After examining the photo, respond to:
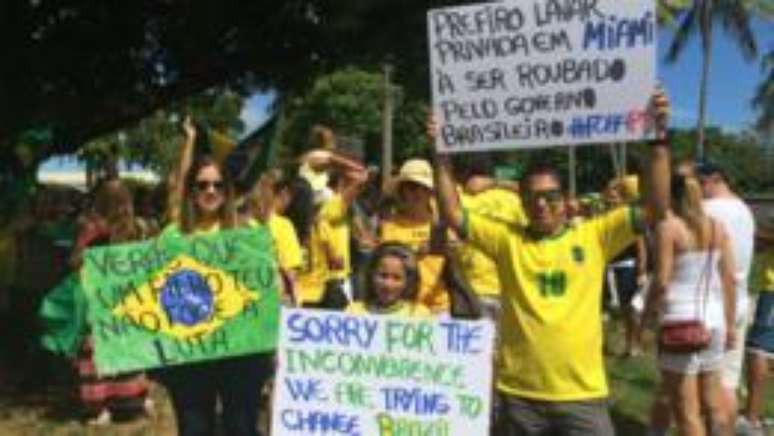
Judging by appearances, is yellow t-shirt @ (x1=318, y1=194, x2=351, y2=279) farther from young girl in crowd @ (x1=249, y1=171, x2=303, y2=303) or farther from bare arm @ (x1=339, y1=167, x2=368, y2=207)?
young girl in crowd @ (x1=249, y1=171, x2=303, y2=303)

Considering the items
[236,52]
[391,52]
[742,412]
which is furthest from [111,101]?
[742,412]

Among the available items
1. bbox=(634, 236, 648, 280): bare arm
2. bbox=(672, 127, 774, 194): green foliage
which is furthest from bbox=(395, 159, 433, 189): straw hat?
bbox=(672, 127, 774, 194): green foliage

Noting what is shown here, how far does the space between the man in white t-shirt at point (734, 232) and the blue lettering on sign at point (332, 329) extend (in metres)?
2.98

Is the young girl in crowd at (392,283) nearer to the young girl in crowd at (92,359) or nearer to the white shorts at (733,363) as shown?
the white shorts at (733,363)

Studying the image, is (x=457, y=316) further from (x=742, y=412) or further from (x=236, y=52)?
(x=236, y=52)

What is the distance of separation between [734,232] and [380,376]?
3.36m

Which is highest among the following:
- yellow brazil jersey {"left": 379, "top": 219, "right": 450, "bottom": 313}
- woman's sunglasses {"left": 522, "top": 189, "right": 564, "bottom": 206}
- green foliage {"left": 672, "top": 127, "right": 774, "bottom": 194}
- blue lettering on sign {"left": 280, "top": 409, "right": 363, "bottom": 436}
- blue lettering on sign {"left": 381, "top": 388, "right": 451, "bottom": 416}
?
green foliage {"left": 672, "top": 127, "right": 774, "bottom": 194}

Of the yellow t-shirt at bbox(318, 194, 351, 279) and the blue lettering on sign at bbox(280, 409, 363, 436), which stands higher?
the yellow t-shirt at bbox(318, 194, 351, 279)

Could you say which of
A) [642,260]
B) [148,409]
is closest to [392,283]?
[148,409]

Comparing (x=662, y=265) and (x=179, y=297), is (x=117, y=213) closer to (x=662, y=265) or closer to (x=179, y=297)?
(x=179, y=297)

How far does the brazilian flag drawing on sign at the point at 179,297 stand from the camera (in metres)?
7.00

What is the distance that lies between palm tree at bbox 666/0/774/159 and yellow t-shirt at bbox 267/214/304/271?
43.7 m

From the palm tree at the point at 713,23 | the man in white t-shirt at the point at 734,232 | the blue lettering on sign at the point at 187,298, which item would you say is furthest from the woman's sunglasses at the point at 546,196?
the palm tree at the point at 713,23

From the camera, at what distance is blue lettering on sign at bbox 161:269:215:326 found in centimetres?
703
